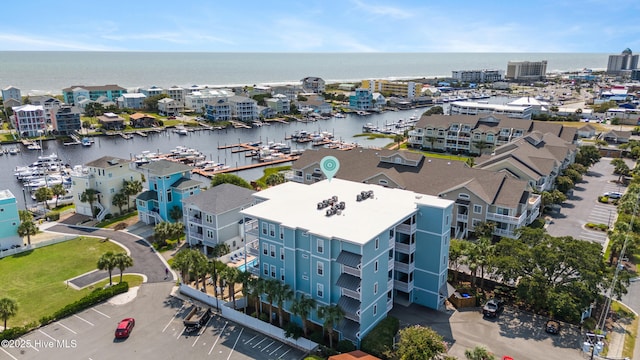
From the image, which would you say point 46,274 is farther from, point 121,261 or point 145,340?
point 145,340

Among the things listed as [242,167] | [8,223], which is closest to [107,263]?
[8,223]

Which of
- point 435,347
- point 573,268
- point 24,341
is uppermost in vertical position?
point 573,268

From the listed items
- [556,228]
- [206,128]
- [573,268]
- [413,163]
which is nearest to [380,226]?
[573,268]

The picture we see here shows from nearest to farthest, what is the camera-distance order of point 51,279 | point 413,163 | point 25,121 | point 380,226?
point 380,226 → point 51,279 → point 413,163 → point 25,121

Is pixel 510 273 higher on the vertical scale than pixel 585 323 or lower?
higher

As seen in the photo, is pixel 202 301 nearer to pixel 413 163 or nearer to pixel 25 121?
pixel 413 163

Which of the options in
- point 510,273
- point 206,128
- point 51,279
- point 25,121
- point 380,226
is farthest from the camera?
point 206,128

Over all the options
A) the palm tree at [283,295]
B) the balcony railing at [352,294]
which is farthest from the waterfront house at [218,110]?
the balcony railing at [352,294]
